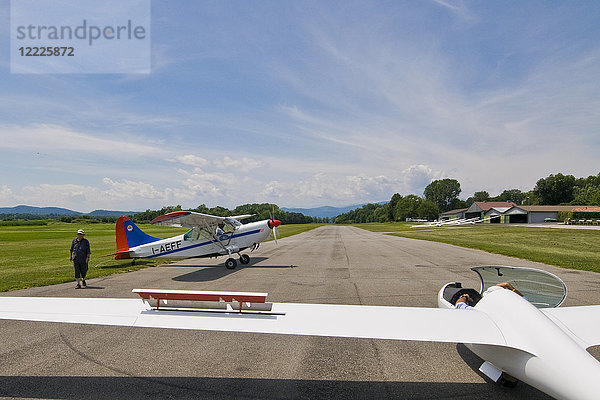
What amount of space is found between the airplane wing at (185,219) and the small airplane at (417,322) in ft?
26.4

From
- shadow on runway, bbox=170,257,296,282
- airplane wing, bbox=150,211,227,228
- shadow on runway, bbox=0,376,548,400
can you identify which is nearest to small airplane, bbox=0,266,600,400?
shadow on runway, bbox=0,376,548,400

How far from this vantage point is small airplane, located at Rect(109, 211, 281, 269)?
50.0ft

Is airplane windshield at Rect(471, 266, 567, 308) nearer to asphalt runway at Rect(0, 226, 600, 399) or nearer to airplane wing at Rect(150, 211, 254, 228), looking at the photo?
asphalt runway at Rect(0, 226, 600, 399)

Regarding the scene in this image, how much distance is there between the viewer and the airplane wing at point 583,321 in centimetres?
312

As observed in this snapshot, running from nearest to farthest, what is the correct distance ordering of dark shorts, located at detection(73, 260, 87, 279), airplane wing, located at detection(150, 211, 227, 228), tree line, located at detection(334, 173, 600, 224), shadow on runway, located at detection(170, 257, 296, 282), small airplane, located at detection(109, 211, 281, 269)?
1. dark shorts, located at detection(73, 260, 87, 279)
2. airplane wing, located at detection(150, 211, 227, 228)
3. shadow on runway, located at detection(170, 257, 296, 282)
4. small airplane, located at detection(109, 211, 281, 269)
5. tree line, located at detection(334, 173, 600, 224)

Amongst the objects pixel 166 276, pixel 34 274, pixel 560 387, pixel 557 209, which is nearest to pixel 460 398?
pixel 560 387

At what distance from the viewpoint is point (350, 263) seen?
1617cm

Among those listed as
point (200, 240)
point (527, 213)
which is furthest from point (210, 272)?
point (527, 213)

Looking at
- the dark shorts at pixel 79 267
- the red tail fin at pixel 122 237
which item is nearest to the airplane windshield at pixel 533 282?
the dark shorts at pixel 79 267

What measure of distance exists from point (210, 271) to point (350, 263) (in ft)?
21.7

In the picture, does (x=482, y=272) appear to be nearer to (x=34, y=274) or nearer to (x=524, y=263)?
(x=524, y=263)

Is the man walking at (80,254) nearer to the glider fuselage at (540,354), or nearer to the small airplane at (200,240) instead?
the small airplane at (200,240)

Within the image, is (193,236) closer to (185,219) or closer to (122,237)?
(185,219)

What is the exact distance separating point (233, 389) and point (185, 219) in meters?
10.7
